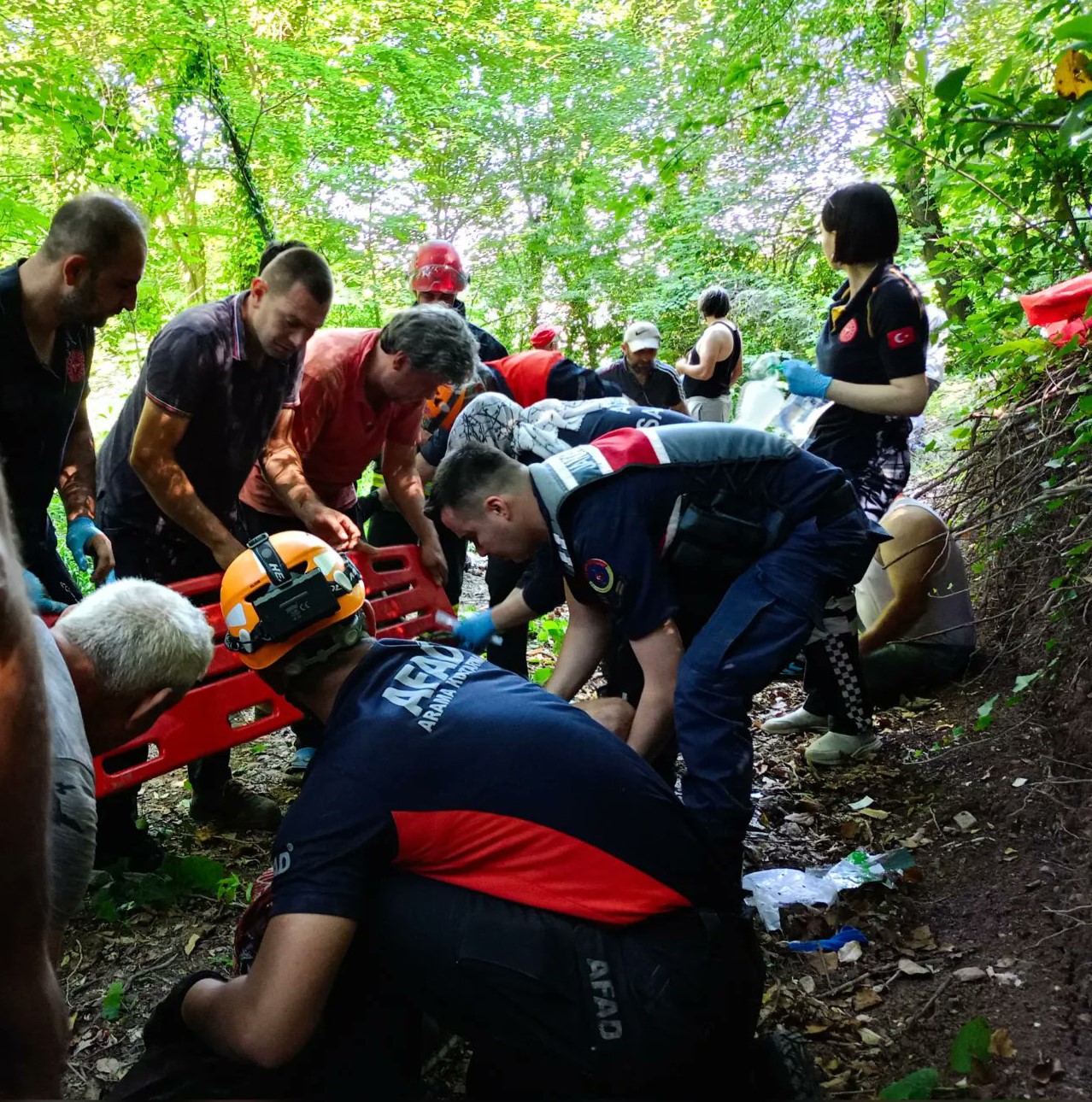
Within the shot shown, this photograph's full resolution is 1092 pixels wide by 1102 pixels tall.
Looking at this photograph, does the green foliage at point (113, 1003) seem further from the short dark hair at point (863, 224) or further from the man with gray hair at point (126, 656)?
the short dark hair at point (863, 224)

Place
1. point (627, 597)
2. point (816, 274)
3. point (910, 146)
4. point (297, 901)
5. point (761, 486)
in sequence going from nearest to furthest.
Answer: point (297, 901) < point (627, 597) < point (761, 486) < point (910, 146) < point (816, 274)

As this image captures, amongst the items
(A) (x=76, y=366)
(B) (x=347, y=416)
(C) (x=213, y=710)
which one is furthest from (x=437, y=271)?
(C) (x=213, y=710)

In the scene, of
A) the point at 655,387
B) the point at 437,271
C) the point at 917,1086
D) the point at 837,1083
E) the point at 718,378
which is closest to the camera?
the point at 917,1086

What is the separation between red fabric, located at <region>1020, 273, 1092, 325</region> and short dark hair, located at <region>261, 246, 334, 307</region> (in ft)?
8.55

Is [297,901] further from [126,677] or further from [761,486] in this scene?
[761,486]

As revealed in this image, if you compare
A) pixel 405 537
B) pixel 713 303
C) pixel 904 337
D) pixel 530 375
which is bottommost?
pixel 405 537

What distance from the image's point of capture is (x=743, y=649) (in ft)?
8.65

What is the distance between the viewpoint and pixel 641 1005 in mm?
1644

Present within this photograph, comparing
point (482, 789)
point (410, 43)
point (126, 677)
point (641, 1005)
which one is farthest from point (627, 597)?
point (410, 43)

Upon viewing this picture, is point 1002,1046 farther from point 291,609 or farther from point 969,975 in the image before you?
point 291,609

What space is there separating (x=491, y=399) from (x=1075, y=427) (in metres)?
2.22

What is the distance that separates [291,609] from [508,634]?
7.95 feet

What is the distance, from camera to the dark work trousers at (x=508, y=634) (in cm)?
430

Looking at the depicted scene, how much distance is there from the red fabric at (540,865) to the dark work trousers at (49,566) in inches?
80.9
